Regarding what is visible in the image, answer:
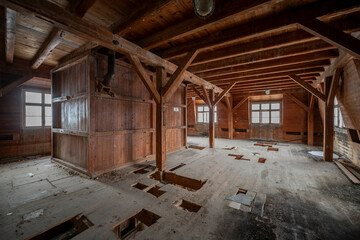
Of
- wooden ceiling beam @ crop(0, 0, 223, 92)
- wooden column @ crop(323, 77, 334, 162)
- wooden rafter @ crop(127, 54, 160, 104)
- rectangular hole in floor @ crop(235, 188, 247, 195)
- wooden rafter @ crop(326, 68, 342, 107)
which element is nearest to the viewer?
wooden ceiling beam @ crop(0, 0, 223, 92)

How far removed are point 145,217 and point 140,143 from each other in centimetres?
267

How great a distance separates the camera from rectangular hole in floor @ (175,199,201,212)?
2.30 metres

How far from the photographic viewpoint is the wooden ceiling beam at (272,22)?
2.14 meters

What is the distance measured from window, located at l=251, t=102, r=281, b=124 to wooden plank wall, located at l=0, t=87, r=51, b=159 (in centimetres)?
1102

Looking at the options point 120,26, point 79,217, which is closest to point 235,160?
point 79,217

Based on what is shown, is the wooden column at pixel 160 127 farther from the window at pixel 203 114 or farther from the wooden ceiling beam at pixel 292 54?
the window at pixel 203 114

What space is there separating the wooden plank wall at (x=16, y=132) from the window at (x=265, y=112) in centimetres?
1102

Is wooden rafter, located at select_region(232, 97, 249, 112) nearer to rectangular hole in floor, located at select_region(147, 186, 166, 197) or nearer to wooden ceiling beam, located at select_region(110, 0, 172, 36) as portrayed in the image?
rectangular hole in floor, located at select_region(147, 186, 166, 197)

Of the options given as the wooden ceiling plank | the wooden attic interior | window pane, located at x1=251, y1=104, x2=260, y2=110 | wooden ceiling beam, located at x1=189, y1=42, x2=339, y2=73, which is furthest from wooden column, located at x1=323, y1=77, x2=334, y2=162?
the wooden ceiling plank

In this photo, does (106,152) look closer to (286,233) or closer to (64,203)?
(64,203)

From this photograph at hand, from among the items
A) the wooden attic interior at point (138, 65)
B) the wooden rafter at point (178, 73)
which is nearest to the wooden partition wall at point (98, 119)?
the wooden attic interior at point (138, 65)

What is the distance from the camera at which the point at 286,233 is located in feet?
5.73

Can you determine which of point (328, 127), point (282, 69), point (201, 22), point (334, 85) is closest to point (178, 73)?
point (201, 22)

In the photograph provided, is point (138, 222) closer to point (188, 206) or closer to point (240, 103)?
point (188, 206)
